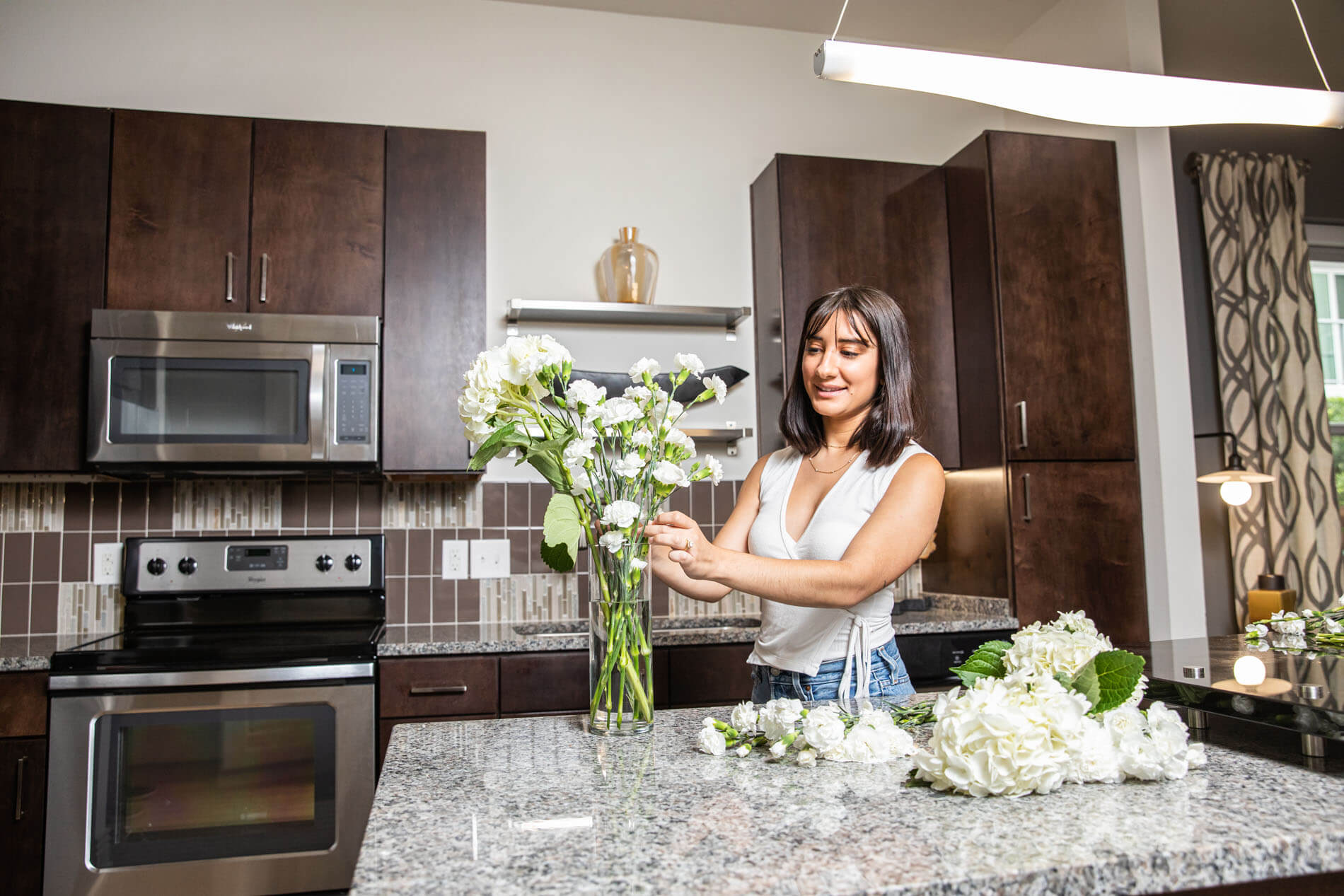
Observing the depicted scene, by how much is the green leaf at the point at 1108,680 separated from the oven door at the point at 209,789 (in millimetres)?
1768

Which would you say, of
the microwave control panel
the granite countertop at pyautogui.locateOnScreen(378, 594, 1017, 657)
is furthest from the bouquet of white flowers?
the microwave control panel

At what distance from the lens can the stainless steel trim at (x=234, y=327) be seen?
2.43m

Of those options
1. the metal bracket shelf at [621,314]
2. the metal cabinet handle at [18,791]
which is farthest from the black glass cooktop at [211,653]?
the metal bracket shelf at [621,314]

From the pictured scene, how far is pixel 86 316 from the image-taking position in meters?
2.47

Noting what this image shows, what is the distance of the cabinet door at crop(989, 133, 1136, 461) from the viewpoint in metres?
2.77

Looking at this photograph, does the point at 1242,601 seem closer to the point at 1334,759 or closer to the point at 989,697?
the point at 1334,759

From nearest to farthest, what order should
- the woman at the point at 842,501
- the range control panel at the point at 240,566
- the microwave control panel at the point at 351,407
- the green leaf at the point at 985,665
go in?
the green leaf at the point at 985,665
the woman at the point at 842,501
the microwave control panel at the point at 351,407
the range control panel at the point at 240,566

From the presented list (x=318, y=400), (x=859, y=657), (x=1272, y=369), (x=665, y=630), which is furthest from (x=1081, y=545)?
(x=318, y=400)

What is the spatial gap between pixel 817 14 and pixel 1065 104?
203 cm

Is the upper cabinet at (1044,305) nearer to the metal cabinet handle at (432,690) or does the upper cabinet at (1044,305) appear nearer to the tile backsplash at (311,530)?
the tile backsplash at (311,530)

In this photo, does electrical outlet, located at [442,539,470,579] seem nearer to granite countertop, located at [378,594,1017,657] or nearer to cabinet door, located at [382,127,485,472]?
granite countertop, located at [378,594,1017,657]

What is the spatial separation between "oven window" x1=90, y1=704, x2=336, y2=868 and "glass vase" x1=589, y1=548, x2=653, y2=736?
1310 millimetres

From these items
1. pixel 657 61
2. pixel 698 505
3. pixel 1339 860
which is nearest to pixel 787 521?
pixel 1339 860

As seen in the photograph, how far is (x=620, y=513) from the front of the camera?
3.53 feet
